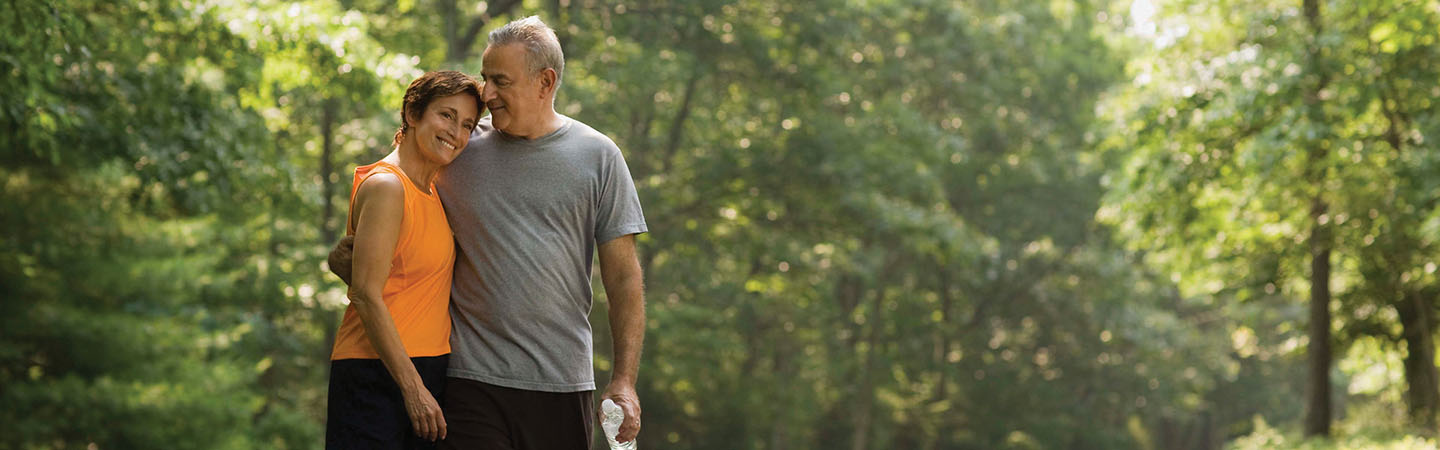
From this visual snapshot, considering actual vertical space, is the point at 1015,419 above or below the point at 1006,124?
below

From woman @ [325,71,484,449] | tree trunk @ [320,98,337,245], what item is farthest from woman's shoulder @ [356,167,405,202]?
tree trunk @ [320,98,337,245]

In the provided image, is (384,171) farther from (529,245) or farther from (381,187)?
(529,245)

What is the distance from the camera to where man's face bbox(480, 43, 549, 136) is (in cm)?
385

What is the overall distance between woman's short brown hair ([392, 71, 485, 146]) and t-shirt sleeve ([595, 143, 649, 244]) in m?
0.41

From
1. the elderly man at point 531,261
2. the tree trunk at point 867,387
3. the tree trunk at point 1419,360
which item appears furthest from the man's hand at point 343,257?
the tree trunk at point 867,387

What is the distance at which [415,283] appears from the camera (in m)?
3.68

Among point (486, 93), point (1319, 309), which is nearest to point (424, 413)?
point (486, 93)

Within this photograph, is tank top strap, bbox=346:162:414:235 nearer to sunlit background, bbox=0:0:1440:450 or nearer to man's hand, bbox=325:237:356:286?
man's hand, bbox=325:237:356:286

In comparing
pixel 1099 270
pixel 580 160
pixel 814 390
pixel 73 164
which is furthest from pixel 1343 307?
pixel 580 160

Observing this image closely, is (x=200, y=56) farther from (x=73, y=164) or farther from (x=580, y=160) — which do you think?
(x=580, y=160)

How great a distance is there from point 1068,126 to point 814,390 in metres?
6.96

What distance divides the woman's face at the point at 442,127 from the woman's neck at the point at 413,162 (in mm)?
18

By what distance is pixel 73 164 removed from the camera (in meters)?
11.4

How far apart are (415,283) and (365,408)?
31cm
